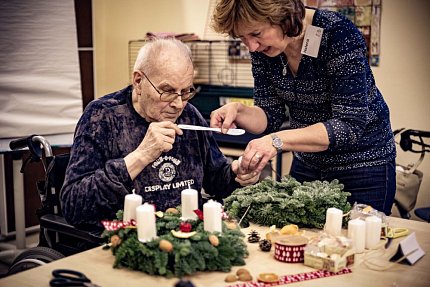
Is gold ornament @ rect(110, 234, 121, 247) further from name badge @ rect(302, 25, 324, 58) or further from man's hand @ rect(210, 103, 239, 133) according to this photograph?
name badge @ rect(302, 25, 324, 58)

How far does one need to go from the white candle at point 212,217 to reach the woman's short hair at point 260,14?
0.70 metres

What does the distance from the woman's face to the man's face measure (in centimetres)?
22

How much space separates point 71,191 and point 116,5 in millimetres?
3491

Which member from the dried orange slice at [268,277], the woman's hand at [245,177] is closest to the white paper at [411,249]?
the dried orange slice at [268,277]

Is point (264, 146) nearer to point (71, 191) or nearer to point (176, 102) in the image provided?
point (176, 102)

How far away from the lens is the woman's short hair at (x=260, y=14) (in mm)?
1959

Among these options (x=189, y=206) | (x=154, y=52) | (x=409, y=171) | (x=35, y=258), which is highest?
(x=154, y=52)

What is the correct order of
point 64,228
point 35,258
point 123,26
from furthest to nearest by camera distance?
point 123,26 < point 64,228 < point 35,258

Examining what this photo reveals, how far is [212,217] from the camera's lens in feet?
5.27

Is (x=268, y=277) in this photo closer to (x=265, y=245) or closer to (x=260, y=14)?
(x=265, y=245)

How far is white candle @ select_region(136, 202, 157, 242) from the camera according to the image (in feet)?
5.09

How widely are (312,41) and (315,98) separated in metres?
0.22

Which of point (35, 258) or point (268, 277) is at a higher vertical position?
point (268, 277)

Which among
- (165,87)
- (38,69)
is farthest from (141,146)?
(38,69)
